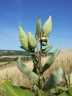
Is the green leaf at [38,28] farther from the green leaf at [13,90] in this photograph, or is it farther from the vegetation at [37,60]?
the green leaf at [13,90]

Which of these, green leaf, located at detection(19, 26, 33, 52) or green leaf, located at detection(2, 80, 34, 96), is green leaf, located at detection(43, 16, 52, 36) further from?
green leaf, located at detection(2, 80, 34, 96)

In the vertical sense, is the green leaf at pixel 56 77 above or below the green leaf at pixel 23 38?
below

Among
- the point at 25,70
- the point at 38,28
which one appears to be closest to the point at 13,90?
the point at 25,70

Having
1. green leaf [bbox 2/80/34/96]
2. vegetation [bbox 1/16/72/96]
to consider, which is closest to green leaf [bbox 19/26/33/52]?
vegetation [bbox 1/16/72/96]

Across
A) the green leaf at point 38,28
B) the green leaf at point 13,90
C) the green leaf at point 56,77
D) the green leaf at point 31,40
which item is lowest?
the green leaf at point 13,90

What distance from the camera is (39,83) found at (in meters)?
0.55

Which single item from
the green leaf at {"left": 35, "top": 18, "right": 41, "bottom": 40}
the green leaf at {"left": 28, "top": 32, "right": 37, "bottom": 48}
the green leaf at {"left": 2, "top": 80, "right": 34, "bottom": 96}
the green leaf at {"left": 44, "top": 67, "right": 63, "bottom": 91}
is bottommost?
the green leaf at {"left": 2, "top": 80, "right": 34, "bottom": 96}

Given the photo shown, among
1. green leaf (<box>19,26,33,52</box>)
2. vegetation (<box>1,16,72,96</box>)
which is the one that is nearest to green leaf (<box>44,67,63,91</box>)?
vegetation (<box>1,16,72,96</box>)

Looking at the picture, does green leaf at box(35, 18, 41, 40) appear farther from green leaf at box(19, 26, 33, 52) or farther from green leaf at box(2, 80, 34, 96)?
green leaf at box(2, 80, 34, 96)

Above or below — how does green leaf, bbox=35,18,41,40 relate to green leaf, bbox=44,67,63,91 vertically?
above

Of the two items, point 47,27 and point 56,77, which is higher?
point 47,27

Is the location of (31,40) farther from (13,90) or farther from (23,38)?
(13,90)

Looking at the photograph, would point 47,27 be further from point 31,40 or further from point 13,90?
point 13,90

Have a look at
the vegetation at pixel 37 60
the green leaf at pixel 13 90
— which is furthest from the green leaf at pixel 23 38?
the green leaf at pixel 13 90
